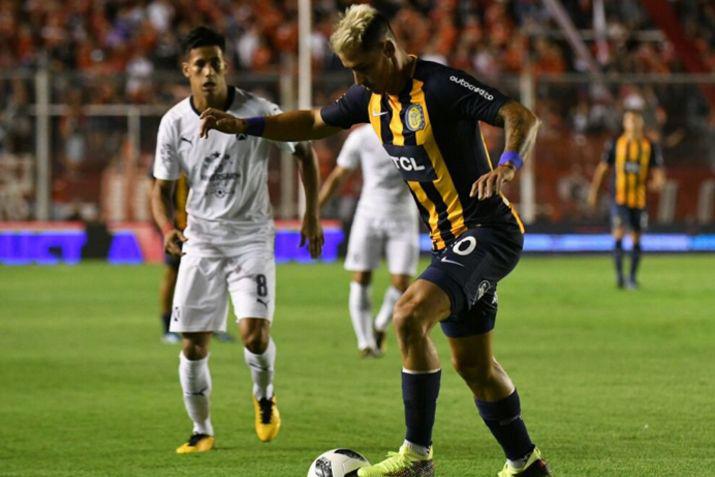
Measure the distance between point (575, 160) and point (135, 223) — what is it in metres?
7.78

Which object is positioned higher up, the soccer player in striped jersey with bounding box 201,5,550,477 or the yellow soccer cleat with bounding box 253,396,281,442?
the soccer player in striped jersey with bounding box 201,5,550,477

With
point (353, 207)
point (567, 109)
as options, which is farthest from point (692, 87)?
point (353, 207)

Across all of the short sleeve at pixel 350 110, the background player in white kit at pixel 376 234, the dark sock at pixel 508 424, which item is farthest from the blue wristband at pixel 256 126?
the background player in white kit at pixel 376 234

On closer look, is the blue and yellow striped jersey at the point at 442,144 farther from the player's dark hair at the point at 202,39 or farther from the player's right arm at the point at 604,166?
the player's right arm at the point at 604,166

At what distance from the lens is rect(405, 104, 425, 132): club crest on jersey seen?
6.81 metres

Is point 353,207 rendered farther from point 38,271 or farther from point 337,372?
point 337,372

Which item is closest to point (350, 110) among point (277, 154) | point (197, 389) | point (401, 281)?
point (197, 389)

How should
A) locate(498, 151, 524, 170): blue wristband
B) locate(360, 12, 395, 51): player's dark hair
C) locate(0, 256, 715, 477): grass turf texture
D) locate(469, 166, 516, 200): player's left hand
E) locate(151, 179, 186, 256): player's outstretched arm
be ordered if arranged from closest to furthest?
locate(469, 166, 516, 200): player's left hand, locate(498, 151, 524, 170): blue wristband, locate(360, 12, 395, 51): player's dark hair, locate(0, 256, 715, 477): grass turf texture, locate(151, 179, 186, 256): player's outstretched arm

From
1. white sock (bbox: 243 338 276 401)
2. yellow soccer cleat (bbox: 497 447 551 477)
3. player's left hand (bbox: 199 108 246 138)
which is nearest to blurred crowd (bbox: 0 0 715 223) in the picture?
white sock (bbox: 243 338 276 401)

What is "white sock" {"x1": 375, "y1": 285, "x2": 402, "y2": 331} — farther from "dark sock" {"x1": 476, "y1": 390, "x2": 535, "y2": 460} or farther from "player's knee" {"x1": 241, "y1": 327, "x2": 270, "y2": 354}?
"dark sock" {"x1": 476, "y1": 390, "x2": 535, "y2": 460}

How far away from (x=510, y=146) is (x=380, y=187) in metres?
6.98

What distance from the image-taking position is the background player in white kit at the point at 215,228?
8.56 m

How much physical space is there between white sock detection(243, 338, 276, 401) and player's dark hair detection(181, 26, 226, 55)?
1.77 m

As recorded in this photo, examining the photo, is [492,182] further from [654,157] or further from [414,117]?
[654,157]
